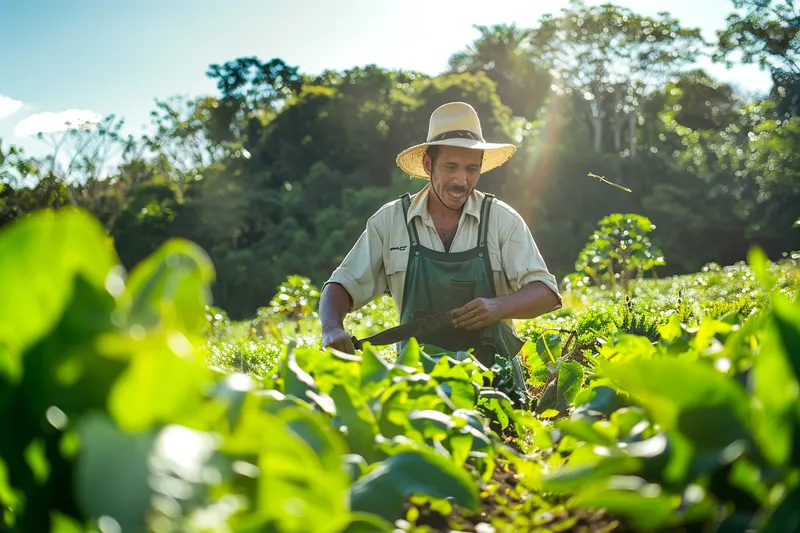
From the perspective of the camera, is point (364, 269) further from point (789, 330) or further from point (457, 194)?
point (789, 330)

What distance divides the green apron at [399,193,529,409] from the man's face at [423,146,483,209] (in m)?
0.13

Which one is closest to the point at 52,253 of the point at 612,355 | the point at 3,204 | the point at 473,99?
the point at 612,355

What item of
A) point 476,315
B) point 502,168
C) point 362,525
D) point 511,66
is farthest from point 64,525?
point 511,66

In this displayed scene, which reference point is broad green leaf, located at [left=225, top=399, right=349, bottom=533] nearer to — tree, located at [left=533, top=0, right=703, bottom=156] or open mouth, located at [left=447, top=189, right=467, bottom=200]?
open mouth, located at [left=447, top=189, right=467, bottom=200]

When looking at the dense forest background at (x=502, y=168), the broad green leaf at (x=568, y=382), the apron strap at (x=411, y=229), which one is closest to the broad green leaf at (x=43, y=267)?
the broad green leaf at (x=568, y=382)

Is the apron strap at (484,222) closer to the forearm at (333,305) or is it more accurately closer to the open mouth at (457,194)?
the open mouth at (457,194)

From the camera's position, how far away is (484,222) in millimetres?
3770

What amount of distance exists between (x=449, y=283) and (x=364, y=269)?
0.44m

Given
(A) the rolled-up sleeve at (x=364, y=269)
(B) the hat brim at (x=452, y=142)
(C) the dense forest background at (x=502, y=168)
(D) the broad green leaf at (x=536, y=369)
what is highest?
(C) the dense forest background at (x=502, y=168)

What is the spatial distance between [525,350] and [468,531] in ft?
4.62

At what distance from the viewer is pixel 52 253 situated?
54 centimetres

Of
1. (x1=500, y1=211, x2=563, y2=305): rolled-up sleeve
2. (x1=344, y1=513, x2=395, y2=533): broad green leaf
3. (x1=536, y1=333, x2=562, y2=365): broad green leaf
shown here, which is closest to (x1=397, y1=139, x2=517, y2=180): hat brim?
(x1=500, y1=211, x2=563, y2=305): rolled-up sleeve

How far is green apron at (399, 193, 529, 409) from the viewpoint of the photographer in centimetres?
363

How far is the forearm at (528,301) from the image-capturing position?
3.41 metres
